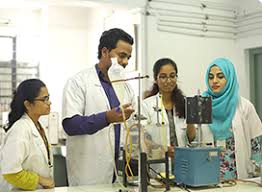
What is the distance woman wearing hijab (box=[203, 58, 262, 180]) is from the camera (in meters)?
2.36

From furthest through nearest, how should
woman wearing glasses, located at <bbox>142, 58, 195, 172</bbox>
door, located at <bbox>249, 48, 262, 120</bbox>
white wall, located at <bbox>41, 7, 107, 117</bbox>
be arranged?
white wall, located at <bbox>41, 7, 107, 117</bbox>, door, located at <bbox>249, 48, 262, 120</bbox>, woman wearing glasses, located at <bbox>142, 58, 195, 172</bbox>

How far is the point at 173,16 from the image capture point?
12.9 feet

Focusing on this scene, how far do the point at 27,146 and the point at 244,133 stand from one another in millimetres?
1334

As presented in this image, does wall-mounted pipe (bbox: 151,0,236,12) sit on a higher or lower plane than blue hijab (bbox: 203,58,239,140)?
higher

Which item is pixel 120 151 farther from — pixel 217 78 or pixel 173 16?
pixel 173 16

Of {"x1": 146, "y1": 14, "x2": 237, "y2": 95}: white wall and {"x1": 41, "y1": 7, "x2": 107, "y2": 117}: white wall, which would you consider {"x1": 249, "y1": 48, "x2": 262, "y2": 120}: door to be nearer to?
{"x1": 146, "y1": 14, "x2": 237, "y2": 95}: white wall

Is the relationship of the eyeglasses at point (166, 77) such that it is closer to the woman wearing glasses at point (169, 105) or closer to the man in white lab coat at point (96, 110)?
the woman wearing glasses at point (169, 105)

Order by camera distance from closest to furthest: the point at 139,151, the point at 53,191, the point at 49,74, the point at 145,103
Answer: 1. the point at 139,151
2. the point at 53,191
3. the point at 145,103
4. the point at 49,74

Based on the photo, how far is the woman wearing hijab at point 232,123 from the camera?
2.36 meters

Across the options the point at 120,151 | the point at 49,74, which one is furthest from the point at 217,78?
the point at 49,74

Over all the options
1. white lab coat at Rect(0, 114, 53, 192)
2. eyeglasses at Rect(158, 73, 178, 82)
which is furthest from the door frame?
white lab coat at Rect(0, 114, 53, 192)

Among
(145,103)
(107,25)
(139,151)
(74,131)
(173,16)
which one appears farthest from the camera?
(107,25)

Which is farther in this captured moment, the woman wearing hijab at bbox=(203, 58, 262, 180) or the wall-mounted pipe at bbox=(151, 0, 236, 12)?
the wall-mounted pipe at bbox=(151, 0, 236, 12)

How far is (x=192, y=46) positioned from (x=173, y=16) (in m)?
0.39
